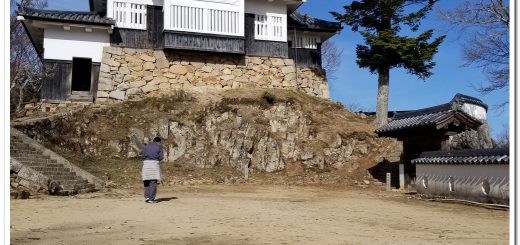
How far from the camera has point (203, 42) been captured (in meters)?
21.4

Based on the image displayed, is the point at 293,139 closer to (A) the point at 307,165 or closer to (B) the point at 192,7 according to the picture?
(A) the point at 307,165

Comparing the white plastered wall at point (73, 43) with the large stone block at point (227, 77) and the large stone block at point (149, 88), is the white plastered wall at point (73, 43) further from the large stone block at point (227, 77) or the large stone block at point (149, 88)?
the large stone block at point (227, 77)

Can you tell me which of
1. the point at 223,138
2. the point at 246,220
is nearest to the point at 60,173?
the point at 223,138

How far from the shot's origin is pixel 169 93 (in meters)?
21.0

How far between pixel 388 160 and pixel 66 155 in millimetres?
12946

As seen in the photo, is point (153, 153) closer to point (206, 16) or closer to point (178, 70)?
point (178, 70)

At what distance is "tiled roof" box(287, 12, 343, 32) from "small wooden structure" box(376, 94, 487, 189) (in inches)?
339

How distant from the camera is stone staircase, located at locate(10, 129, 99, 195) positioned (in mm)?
12695

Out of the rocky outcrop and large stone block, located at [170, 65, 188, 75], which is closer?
the rocky outcrop

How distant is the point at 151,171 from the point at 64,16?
472 inches

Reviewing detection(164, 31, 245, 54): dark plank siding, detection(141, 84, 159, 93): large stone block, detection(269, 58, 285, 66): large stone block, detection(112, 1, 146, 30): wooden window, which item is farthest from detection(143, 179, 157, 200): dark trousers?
detection(269, 58, 285, 66): large stone block

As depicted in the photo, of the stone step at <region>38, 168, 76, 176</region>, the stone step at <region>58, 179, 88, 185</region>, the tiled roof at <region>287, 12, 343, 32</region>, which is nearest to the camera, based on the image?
the stone step at <region>58, 179, 88, 185</region>

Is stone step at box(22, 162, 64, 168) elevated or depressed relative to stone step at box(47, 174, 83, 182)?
elevated

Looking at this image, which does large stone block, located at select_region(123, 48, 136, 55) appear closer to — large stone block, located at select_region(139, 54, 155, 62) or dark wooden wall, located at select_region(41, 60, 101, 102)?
large stone block, located at select_region(139, 54, 155, 62)
